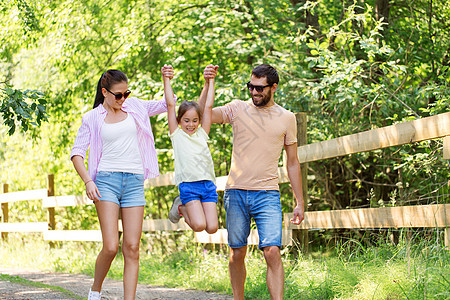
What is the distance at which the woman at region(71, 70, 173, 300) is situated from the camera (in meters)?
4.37

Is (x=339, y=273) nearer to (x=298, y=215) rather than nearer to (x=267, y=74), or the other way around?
(x=298, y=215)

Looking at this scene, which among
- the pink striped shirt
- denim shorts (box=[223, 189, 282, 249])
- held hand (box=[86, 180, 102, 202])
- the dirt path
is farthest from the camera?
the dirt path

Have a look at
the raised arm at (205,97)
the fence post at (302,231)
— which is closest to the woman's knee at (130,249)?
the raised arm at (205,97)

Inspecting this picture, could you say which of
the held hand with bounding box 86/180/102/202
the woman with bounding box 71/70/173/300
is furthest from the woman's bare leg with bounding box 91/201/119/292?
the held hand with bounding box 86/180/102/202

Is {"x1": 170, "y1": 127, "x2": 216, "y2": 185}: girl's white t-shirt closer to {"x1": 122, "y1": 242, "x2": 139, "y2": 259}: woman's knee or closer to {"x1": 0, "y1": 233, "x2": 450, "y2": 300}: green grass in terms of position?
{"x1": 122, "y1": 242, "x2": 139, "y2": 259}: woman's knee

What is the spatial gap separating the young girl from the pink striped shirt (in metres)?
0.23

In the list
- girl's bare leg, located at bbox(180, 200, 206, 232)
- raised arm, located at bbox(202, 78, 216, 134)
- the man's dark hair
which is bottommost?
girl's bare leg, located at bbox(180, 200, 206, 232)

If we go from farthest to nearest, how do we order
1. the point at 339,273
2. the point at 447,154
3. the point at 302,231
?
the point at 302,231 → the point at 339,273 → the point at 447,154

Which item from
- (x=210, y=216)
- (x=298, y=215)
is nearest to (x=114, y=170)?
(x=210, y=216)

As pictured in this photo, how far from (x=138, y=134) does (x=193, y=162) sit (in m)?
0.50

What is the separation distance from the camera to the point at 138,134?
4590 mm

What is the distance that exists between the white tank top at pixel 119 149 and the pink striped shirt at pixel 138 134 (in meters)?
0.06

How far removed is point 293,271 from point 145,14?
5914 mm

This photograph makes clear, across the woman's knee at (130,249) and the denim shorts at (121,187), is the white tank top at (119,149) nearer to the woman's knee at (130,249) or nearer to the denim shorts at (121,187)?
the denim shorts at (121,187)
